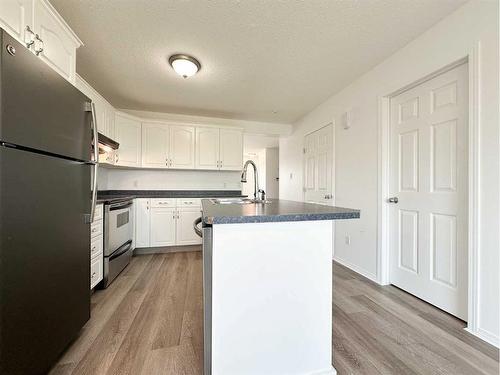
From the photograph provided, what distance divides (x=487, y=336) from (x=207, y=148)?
378 cm

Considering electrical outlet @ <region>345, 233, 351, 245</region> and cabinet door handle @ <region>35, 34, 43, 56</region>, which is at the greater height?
cabinet door handle @ <region>35, 34, 43, 56</region>

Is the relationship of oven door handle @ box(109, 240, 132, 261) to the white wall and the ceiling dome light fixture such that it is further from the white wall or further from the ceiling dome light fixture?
the white wall

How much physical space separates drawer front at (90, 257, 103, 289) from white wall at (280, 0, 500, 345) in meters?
2.91

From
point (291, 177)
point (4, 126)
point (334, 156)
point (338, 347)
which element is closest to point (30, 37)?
point (4, 126)

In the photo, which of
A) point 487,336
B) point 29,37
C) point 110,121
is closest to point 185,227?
point 110,121

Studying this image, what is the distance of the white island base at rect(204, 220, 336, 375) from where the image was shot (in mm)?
1052

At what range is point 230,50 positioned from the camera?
2.19 meters

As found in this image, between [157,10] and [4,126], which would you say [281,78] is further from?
[4,126]

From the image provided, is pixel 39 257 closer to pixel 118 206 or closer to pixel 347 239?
pixel 118 206

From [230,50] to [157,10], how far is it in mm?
713

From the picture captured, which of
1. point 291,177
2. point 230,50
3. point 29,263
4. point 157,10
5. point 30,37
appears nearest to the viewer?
point 29,263

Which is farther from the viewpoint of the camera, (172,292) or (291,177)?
(291,177)

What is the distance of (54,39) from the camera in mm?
1545

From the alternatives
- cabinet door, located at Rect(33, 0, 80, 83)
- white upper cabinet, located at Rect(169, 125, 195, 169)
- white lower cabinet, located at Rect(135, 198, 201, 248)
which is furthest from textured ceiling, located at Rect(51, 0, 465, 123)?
white lower cabinet, located at Rect(135, 198, 201, 248)
